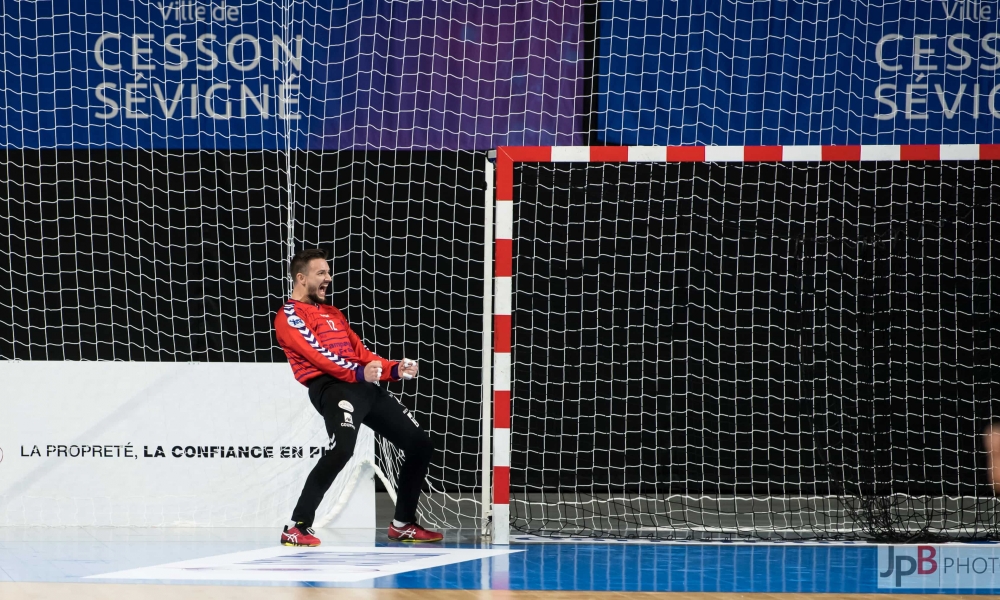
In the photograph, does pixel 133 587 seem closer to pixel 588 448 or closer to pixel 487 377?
pixel 487 377

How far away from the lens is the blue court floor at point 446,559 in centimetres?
550

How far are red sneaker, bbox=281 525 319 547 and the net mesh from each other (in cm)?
354

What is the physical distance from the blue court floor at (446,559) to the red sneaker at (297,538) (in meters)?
0.06

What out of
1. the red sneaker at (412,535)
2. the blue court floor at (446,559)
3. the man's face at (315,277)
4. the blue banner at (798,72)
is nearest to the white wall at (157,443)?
the blue court floor at (446,559)

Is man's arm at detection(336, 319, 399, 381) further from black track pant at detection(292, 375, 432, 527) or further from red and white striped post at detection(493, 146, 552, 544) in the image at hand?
red and white striped post at detection(493, 146, 552, 544)

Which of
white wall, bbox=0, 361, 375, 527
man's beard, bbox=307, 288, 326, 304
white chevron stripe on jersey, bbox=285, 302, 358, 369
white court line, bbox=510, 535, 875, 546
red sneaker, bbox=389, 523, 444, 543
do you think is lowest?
white court line, bbox=510, 535, 875, 546

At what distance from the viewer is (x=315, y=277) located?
22.0ft

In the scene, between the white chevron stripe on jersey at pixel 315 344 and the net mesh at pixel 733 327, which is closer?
the white chevron stripe on jersey at pixel 315 344

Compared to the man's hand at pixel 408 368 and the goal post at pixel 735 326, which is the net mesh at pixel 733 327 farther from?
the man's hand at pixel 408 368

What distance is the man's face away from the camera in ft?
22.0

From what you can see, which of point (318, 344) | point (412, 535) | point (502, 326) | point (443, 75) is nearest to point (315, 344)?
point (318, 344)

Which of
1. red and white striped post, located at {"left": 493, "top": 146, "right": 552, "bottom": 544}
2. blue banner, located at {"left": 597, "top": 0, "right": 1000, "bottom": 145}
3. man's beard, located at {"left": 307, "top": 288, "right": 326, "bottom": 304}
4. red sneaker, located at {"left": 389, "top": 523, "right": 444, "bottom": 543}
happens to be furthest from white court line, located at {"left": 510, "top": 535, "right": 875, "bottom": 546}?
blue banner, located at {"left": 597, "top": 0, "right": 1000, "bottom": 145}

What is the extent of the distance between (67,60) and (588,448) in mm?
5116

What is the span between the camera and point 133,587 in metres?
5.29
